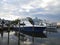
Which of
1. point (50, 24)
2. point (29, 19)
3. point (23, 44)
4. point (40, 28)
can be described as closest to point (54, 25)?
point (50, 24)

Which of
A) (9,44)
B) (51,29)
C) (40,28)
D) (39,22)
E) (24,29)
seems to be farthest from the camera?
(39,22)

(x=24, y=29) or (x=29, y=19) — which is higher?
(x=29, y=19)

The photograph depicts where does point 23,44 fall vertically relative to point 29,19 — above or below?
below

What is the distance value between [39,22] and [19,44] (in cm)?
6664

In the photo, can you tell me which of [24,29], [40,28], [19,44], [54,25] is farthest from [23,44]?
[54,25]

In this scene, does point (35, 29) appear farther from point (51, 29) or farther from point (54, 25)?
point (54, 25)

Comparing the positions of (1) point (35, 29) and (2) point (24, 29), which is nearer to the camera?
(1) point (35, 29)

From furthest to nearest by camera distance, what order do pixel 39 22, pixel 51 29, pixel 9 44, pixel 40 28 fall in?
pixel 39 22 < pixel 51 29 < pixel 40 28 < pixel 9 44

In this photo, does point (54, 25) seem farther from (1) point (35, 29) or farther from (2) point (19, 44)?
(2) point (19, 44)

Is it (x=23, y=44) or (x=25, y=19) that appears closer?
(x=23, y=44)

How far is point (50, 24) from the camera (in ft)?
344

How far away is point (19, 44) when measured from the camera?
34344 millimetres

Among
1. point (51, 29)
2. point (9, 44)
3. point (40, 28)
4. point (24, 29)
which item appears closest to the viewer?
point (9, 44)

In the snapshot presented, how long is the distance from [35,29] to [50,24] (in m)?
36.1
